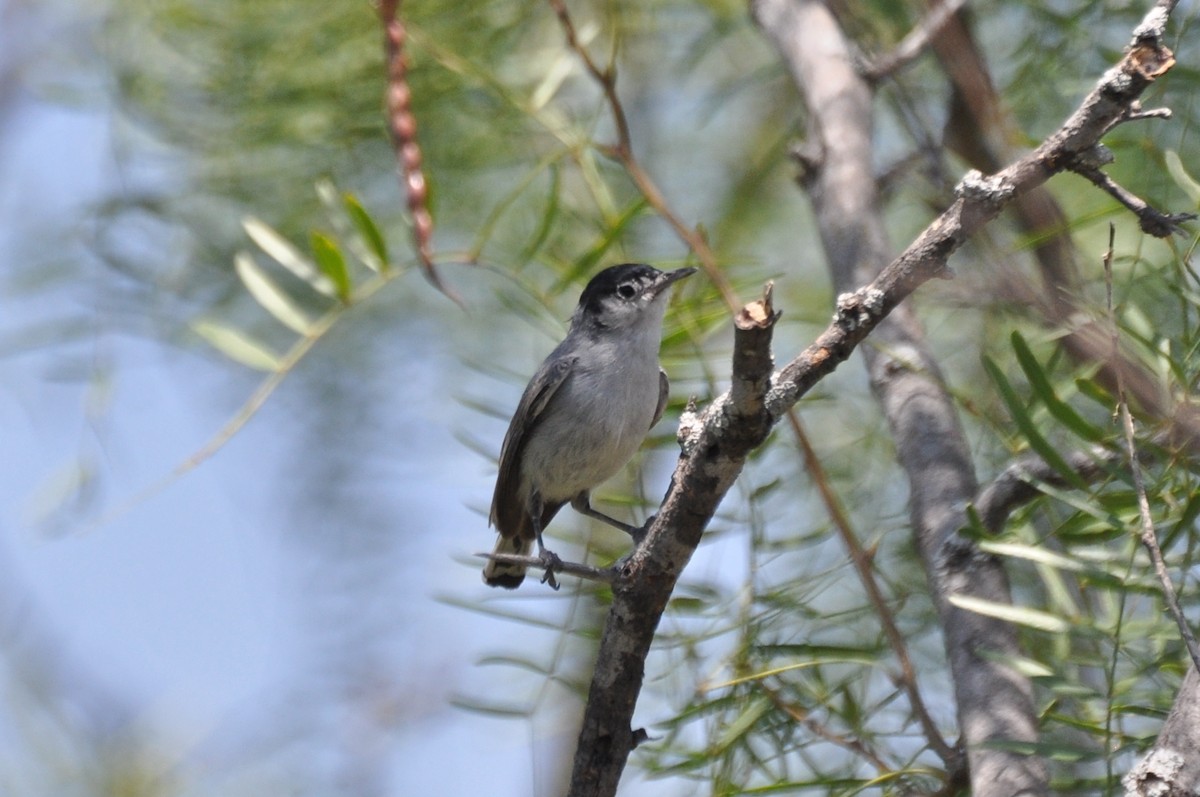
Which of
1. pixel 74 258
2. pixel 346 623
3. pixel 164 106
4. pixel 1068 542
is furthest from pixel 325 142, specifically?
pixel 1068 542

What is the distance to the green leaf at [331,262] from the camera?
7.98 feet

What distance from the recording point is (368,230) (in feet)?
8.28

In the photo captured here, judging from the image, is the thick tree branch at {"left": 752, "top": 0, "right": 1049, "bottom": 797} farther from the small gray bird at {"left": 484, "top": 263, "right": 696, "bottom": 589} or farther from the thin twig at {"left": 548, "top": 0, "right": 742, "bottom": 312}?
the small gray bird at {"left": 484, "top": 263, "right": 696, "bottom": 589}

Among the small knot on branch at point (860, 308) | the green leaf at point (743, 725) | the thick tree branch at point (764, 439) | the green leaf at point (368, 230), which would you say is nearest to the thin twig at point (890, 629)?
the thick tree branch at point (764, 439)

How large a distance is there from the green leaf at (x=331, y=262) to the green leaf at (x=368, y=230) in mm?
73

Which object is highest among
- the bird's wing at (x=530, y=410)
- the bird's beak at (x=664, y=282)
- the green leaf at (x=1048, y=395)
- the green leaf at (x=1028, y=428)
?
the bird's beak at (x=664, y=282)

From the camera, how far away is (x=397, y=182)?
3957mm

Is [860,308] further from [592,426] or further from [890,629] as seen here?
[592,426]

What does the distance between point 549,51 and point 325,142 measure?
689 mm

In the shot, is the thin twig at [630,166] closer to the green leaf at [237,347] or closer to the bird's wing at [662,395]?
the bird's wing at [662,395]

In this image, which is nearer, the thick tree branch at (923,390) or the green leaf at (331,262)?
the thick tree branch at (923,390)

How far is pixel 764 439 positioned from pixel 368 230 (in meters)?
1.14

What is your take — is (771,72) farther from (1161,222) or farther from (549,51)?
(1161,222)

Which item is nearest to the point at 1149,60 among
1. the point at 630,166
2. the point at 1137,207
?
the point at 1137,207
